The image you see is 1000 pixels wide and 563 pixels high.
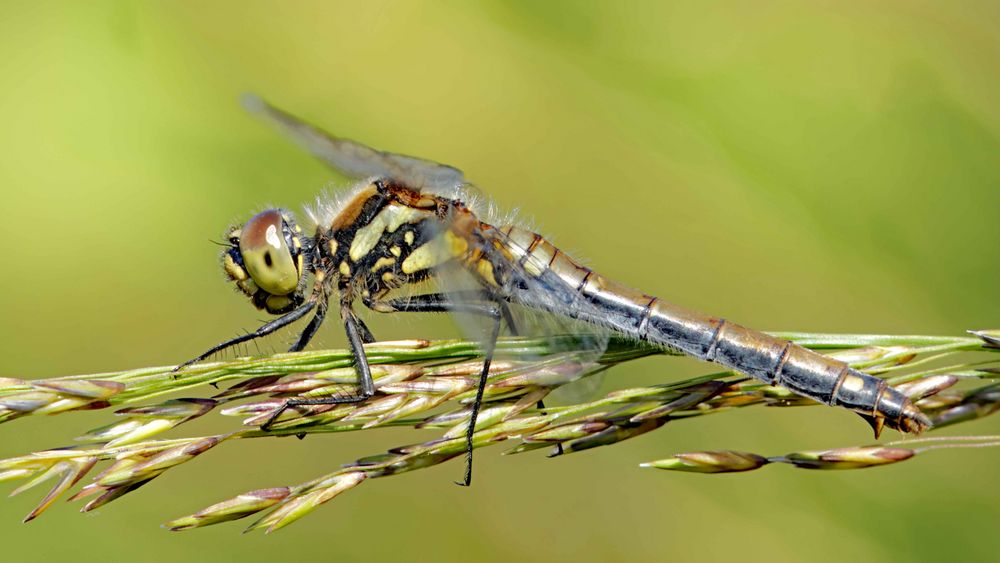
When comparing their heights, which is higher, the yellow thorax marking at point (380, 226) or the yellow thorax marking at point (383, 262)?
the yellow thorax marking at point (380, 226)

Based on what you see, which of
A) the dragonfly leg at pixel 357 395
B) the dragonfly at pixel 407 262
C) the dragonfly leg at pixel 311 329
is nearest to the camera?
the dragonfly leg at pixel 357 395

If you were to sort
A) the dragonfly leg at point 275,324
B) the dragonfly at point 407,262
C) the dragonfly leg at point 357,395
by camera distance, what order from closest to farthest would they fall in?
the dragonfly leg at point 357,395
the dragonfly leg at point 275,324
the dragonfly at point 407,262

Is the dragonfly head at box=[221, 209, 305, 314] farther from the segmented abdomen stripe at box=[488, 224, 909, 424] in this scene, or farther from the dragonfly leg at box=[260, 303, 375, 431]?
the segmented abdomen stripe at box=[488, 224, 909, 424]

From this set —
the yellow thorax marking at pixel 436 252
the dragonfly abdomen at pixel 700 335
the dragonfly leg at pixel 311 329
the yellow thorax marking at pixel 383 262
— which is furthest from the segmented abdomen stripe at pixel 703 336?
the dragonfly leg at pixel 311 329

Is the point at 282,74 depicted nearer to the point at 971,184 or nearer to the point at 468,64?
the point at 468,64

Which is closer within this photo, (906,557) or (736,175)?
(906,557)

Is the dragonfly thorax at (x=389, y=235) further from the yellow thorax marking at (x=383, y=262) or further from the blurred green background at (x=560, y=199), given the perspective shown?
the blurred green background at (x=560, y=199)

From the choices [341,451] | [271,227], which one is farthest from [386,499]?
[271,227]

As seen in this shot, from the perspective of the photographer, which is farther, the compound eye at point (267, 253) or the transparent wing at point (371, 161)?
the transparent wing at point (371, 161)

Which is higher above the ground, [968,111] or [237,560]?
[968,111]
